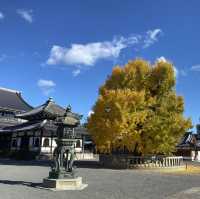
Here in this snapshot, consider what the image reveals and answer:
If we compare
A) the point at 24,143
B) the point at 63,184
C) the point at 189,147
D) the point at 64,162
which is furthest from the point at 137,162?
the point at 189,147

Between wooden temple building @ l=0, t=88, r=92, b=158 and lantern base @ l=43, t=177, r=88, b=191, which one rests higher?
wooden temple building @ l=0, t=88, r=92, b=158

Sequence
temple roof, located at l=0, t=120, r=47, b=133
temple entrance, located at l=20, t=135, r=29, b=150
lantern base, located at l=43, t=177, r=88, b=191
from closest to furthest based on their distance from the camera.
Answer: lantern base, located at l=43, t=177, r=88, b=191 < temple roof, located at l=0, t=120, r=47, b=133 < temple entrance, located at l=20, t=135, r=29, b=150

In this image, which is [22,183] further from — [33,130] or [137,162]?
[33,130]

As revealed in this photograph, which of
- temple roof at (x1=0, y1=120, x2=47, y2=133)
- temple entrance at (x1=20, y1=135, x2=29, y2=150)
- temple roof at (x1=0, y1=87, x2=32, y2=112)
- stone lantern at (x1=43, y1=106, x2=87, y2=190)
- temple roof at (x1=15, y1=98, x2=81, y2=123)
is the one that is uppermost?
temple roof at (x1=0, y1=87, x2=32, y2=112)

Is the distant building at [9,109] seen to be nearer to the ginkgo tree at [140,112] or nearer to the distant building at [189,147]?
the ginkgo tree at [140,112]

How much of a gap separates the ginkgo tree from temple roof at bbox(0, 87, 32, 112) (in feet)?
85.5

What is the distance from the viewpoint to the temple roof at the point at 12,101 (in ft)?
176

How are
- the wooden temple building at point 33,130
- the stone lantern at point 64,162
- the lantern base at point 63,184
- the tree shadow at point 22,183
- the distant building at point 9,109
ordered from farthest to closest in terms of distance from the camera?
the distant building at point 9,109
the wooden temple building at point 33,130
the tree shadow at point 22,183
the stone lantern at point 64,162
the lantern base at point 63,184

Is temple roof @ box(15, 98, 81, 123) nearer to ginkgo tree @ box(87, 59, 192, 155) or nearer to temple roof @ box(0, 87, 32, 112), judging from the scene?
temple roof @ box(0, 87, 32, 112)

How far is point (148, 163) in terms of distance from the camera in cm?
2888

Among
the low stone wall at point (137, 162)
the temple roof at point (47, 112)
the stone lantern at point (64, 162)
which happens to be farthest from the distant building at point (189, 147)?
the stone lantern at point (64, 162)

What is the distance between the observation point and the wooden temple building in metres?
41.4

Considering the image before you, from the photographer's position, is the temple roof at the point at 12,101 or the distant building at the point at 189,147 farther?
the distant building at the point at 189,147

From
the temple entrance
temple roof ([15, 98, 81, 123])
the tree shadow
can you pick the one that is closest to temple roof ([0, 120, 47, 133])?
temple roof ([15, 98, 81, 123])
